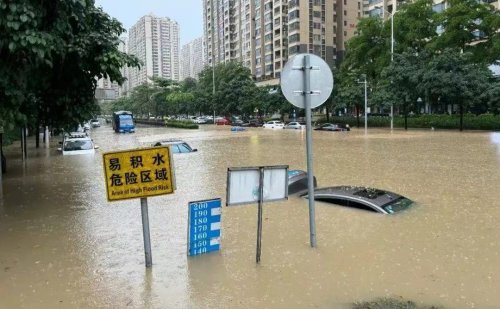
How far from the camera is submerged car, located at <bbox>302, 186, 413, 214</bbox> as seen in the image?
9.74 meters

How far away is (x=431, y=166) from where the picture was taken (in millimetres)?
17844

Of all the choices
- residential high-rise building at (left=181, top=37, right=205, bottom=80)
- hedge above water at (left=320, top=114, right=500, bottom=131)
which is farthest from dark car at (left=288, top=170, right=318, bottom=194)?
residential high-rise building at (left=181, top=37, right=205, bottom=80)

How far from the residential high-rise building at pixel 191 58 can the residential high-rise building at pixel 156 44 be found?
83.2ft

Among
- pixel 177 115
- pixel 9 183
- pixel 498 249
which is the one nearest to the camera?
pixel 498 249

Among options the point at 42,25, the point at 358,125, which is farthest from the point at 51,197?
the point at 358,125

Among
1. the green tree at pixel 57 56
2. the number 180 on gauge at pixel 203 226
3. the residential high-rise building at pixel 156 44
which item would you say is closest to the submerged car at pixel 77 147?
the green tree at pixel 57 56

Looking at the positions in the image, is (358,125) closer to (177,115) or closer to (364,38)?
(364,38)

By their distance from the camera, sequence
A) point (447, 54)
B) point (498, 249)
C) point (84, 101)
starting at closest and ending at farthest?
1. point (498, 249)
2. point (84, 101)
3. point (447, 54)

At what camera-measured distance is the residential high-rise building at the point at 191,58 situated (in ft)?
569

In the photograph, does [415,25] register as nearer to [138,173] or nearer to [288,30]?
[288,30]

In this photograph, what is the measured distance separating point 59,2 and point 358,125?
50.0m

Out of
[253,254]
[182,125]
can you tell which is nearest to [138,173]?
[253,254]

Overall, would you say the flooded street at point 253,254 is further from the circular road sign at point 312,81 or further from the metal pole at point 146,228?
the circular road sign at point 312,81

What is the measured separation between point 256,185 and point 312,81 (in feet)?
5.71
